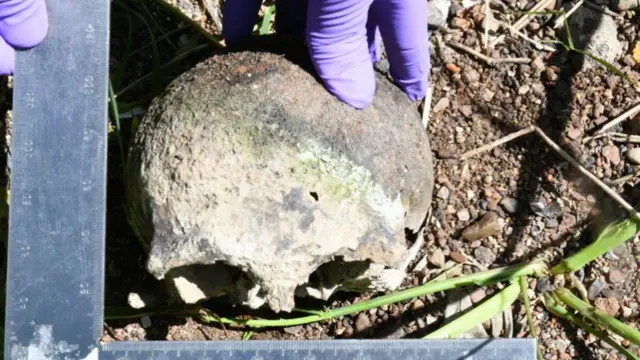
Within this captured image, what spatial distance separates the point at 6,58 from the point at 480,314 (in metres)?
1.53

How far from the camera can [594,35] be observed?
2949 mm

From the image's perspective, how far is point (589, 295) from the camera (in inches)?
107

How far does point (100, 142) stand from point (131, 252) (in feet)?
2.01

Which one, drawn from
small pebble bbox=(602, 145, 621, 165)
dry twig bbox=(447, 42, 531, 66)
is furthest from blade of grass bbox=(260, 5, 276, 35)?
small pebble bbox=(602, 145, 621, 165)

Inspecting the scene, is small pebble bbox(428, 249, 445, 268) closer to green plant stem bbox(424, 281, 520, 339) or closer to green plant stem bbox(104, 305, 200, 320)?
green plant stem bbox(424, 281, 520, 339)

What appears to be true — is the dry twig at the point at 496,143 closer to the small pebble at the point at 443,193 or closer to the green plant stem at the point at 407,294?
the small pebble at the point at 443,193

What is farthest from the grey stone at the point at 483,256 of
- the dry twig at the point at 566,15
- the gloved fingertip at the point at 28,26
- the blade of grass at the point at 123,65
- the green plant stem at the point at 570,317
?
the gloved fingertip at the point at 28,26

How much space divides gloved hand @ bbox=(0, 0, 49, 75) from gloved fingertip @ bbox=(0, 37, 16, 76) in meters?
0.04

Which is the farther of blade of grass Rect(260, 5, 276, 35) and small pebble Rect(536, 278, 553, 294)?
blade of grass Rect(260, 5, 276, 35)

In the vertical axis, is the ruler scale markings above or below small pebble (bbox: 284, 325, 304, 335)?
above

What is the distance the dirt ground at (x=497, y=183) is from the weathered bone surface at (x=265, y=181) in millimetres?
479

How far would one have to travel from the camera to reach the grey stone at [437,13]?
291cm

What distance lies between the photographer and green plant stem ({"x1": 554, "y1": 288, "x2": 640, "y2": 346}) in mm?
2275

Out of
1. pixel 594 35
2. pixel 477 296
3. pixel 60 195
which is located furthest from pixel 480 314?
pixel 60 195
